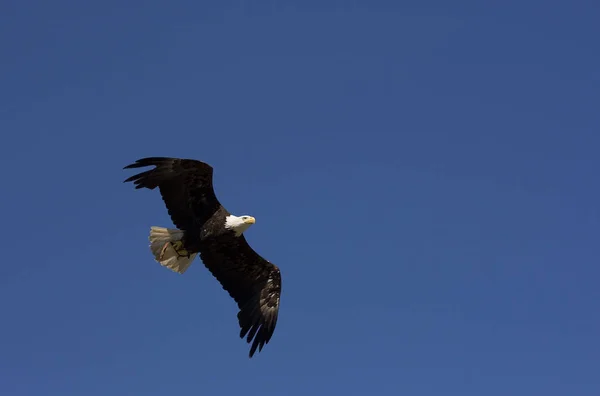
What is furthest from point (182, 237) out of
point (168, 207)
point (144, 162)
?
point (144, 162)

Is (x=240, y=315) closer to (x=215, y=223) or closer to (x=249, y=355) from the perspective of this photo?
(x=249, y=355)

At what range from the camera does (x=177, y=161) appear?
16.5 meters

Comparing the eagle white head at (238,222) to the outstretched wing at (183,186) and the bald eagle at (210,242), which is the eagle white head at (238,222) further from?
the outstretched wing at (183,186)

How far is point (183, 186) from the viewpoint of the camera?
16719 mm

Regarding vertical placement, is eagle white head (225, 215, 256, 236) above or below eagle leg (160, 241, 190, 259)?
above

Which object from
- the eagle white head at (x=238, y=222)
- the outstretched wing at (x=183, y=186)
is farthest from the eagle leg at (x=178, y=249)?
the eagle white head at (x=238, y=222)

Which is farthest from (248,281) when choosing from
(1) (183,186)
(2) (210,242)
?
(1) (183,186)

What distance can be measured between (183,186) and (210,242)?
1193 millimetres

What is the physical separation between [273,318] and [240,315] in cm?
62

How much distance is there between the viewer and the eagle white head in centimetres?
1688

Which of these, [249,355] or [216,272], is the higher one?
[216,272]

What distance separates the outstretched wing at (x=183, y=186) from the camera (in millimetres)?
16328

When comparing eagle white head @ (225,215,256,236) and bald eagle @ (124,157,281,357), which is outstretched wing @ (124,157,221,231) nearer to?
bald eagle @ (124,157,281,357)

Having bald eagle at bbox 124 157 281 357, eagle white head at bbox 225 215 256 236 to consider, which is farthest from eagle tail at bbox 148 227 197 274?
eagle white head at bbox 225 215 256 236
